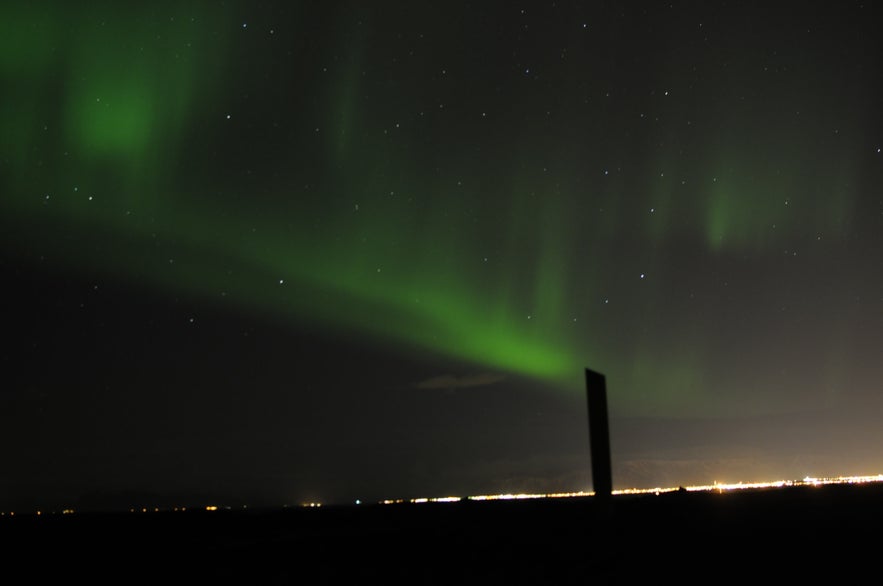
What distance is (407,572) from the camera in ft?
41.1

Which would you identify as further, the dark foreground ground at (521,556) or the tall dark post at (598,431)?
the tall dark post at (598,431)

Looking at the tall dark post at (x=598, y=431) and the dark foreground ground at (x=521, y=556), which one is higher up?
the tall dark post at (x=598, y=431)

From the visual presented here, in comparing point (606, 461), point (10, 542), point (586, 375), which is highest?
point (586, 375)

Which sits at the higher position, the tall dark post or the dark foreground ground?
the tall dark post

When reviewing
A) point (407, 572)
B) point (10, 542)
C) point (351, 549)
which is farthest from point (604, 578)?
point (10, 542)

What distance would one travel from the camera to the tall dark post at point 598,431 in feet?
83.1

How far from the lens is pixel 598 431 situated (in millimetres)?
25406

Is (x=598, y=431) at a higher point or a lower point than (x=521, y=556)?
higher

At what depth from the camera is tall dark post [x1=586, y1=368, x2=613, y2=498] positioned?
2534 cm

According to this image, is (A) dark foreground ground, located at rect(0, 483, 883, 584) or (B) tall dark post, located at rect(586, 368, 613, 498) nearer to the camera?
(A) dark foreground ground, located at rect(0, 483, 883, 584)

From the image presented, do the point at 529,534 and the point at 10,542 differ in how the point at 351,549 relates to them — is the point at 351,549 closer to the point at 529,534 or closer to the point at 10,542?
the point at 529,534

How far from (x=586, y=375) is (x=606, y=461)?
298 cm

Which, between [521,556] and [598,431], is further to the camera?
[598,431]

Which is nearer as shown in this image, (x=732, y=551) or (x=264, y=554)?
(x=732, y=551)
